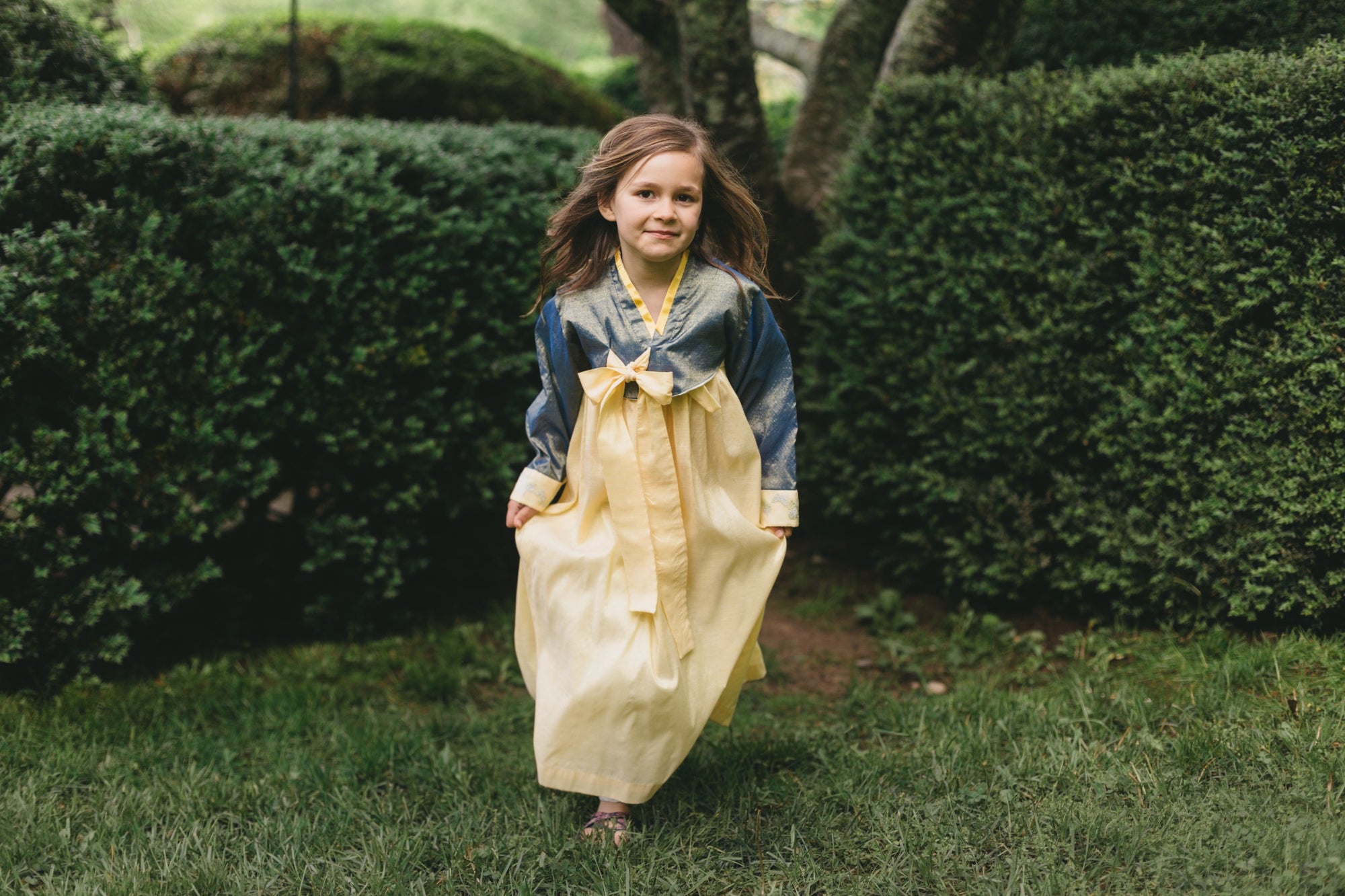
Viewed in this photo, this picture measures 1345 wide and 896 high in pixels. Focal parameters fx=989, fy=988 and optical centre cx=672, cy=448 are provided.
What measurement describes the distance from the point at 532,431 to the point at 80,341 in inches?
69.2

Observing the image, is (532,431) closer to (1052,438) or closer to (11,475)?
(11,475)

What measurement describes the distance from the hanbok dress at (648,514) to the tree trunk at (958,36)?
2.97 m

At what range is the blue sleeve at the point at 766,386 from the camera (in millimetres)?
2777

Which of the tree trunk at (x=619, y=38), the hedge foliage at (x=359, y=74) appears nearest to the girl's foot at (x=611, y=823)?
the hedge foliage at (x=359, y=74)

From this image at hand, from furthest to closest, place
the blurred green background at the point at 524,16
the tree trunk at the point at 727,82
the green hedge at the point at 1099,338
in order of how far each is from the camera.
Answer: the blurred green background at the point at 524,16 < the tree trunk at the point at 727,82 < the green hedge at the point at 1099,338

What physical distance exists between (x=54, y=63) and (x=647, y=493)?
330 centimetres

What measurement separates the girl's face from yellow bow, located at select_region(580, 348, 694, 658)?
0.95 feet

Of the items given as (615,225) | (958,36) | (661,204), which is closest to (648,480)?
(661,204)

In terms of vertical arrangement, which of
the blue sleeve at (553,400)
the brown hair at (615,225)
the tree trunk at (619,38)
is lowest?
the blue sleeve at (553,400)

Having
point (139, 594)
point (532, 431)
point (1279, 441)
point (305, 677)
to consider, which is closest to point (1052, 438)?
point (1279, 441)

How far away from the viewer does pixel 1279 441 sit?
3.33m

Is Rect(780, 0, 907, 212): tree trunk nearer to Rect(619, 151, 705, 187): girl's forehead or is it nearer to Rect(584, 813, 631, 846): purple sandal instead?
Rect(619, 151, 705, 187): girl's forehead

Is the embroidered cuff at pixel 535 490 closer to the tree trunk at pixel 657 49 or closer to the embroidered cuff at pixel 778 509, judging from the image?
the embroidered cuff at pixel 778 509

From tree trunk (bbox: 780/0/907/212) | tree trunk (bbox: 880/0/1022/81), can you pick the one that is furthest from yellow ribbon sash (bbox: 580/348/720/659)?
tree trunk (bbox: 780/0/907/212)
